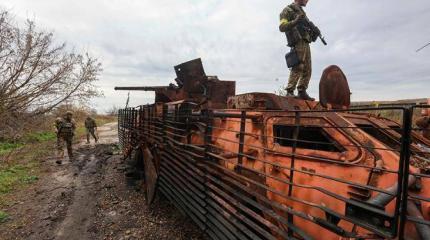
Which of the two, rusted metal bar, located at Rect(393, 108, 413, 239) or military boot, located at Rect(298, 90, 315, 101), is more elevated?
military boot, located at Rect(298, 90, 315, 101)

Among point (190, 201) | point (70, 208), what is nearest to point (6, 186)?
point (70, 208)

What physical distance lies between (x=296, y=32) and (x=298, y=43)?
20cm

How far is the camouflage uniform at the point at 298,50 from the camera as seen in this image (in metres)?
5.66

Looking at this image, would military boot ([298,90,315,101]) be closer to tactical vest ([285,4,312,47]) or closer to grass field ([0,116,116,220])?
tactical vest ([285,4,312,47])

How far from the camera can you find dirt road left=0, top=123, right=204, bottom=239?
534cm

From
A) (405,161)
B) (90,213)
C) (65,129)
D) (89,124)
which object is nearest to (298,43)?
(405,161)

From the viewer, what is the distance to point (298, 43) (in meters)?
5.77

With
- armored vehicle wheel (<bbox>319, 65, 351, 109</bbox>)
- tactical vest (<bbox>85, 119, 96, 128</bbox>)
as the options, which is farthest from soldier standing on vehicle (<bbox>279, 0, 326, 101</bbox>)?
tactical vest (<bbox>85, 119, 96, 128</bbox>)

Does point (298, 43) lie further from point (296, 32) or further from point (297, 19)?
point (297, 19)

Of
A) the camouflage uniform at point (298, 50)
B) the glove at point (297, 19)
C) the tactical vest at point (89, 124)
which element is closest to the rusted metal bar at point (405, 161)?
the camouflage uniform at point (298, 50)

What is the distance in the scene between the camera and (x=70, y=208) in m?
6.60

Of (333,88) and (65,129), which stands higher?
(333,88)

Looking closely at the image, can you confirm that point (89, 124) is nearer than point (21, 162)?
No

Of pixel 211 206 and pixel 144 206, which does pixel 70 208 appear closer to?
pixel 144 206
